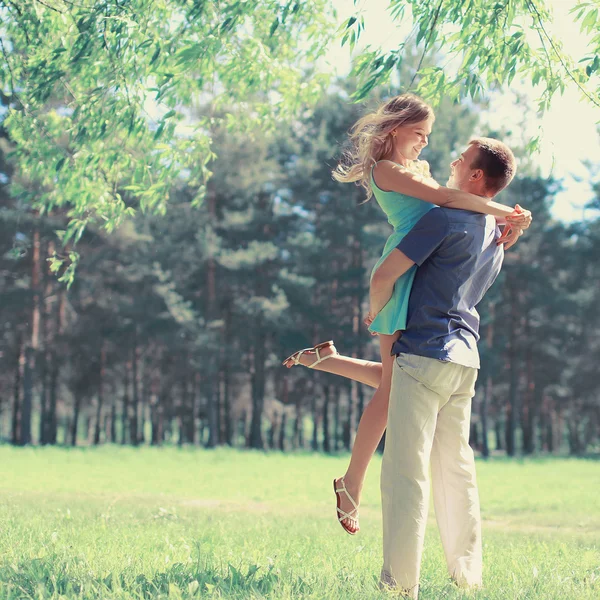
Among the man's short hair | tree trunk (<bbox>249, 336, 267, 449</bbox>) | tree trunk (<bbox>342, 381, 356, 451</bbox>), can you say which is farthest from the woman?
tree trunk (<bbox>249, 336, 267, 449</bbox>)

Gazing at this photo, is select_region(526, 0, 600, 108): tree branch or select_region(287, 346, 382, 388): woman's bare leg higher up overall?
select_region(526, 0, 600, 108): tree branch

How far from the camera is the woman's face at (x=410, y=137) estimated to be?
156 inches

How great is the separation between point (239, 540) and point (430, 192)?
3728 mm

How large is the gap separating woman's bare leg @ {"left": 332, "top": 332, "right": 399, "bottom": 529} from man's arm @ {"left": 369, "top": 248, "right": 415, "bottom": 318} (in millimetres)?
190

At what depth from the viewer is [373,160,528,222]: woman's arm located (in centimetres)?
380

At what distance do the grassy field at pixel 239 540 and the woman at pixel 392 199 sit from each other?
0.67 metres

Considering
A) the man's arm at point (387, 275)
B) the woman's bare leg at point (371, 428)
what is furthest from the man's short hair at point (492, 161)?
the woman's bare leg at point (371, 428)

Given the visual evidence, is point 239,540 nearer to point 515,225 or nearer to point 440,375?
point 440,375

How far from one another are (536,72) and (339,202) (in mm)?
27104

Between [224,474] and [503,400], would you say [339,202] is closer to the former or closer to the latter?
[224,474]

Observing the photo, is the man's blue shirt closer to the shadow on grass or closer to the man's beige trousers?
the man's beige trousers

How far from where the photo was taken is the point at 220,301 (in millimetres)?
36094

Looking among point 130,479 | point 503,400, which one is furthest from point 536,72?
point 503,400

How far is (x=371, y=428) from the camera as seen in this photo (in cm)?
404
